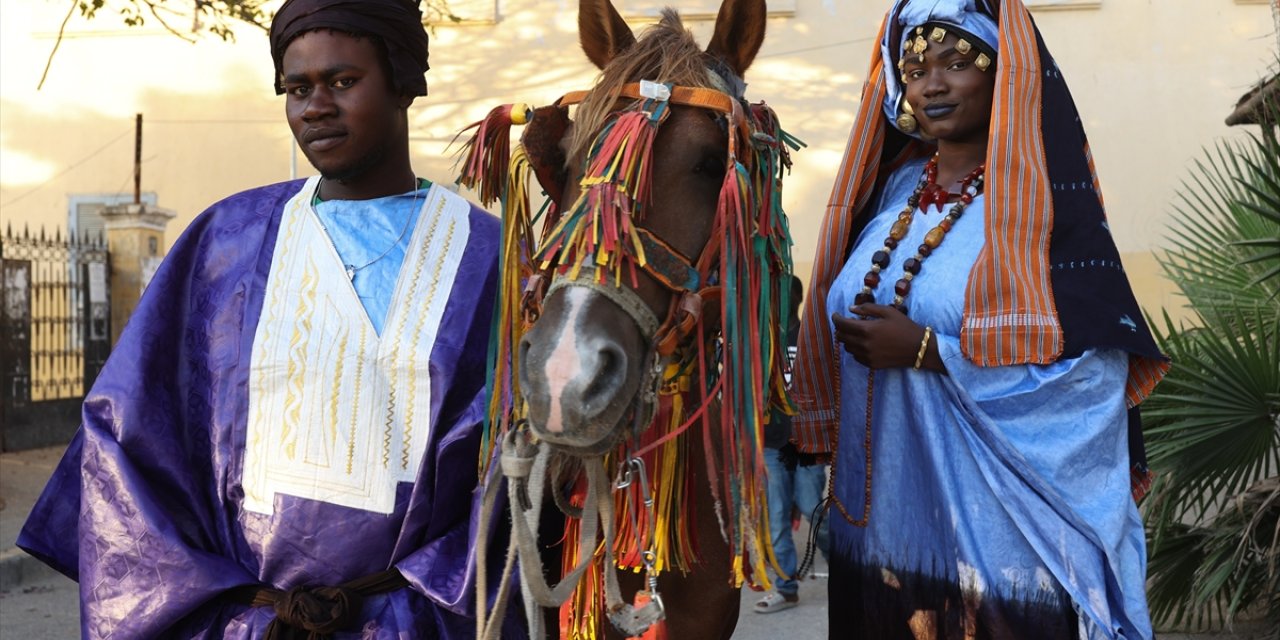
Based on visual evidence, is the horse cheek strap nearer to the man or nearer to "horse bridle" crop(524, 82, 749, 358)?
"horse bridle" crop(524, 82, 749, 358)

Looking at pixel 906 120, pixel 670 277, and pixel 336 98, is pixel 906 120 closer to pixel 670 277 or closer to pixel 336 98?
pixel 670 277

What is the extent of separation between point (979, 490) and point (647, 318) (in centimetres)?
87

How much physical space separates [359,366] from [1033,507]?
1.41m

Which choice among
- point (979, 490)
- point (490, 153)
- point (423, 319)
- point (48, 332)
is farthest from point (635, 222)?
point (48, 332)

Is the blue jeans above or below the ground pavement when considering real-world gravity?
above

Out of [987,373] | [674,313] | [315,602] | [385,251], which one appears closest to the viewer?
[674,313]

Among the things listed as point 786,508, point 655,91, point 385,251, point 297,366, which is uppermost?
point 655,91

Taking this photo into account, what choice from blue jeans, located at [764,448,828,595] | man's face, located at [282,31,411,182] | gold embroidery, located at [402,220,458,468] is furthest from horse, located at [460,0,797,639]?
blue jeans, located at [764,448,828,595]

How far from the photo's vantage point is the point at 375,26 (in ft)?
8.36

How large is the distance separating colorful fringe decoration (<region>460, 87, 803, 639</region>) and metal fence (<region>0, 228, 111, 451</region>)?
33.8ft

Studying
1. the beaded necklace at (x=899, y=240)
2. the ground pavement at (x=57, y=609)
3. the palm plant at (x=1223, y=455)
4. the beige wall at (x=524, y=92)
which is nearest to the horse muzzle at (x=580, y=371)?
the beaded necklace at (x=899, y=240)

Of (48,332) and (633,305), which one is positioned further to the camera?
(48,332)

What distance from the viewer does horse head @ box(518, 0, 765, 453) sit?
1.98m

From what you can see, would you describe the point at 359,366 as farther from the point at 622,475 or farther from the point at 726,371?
the point at 726,371
